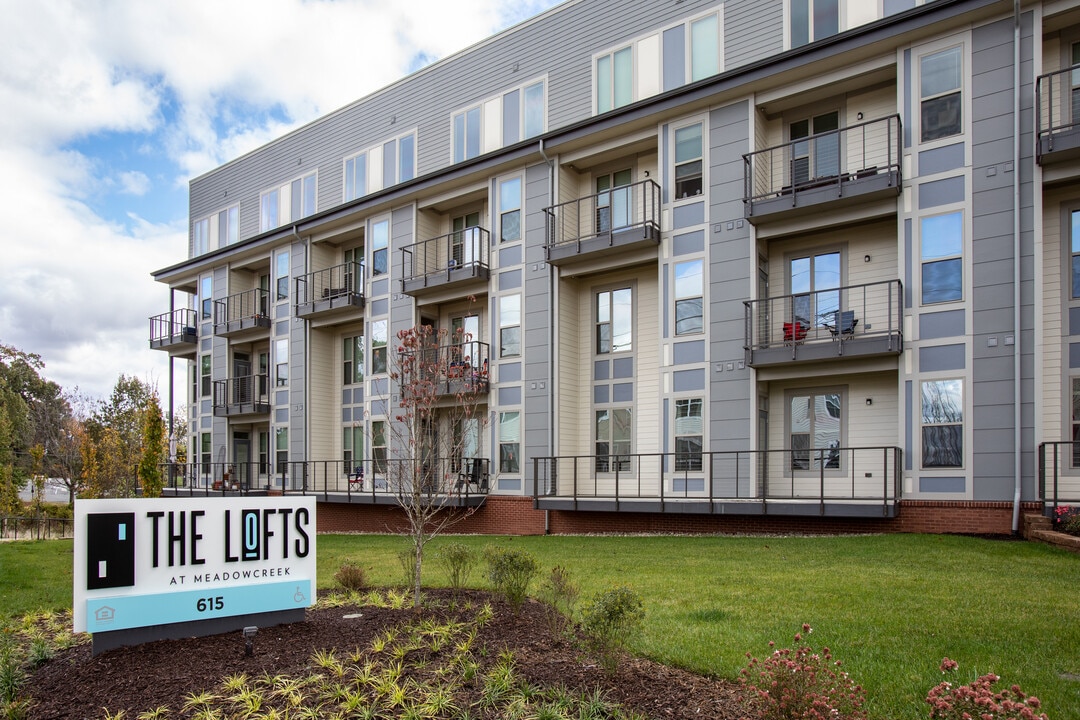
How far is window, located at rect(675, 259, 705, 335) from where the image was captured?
17.0 meters

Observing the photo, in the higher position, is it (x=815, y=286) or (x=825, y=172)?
(x=825, y=172)

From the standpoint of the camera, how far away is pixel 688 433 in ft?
55.6

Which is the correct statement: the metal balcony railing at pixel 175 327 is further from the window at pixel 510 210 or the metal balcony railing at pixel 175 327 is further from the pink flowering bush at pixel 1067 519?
the pink flowering bush at pixel 1067 519

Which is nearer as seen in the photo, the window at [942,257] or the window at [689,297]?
the window at [942,257]

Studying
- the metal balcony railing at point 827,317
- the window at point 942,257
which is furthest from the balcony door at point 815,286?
the window at point 942,257

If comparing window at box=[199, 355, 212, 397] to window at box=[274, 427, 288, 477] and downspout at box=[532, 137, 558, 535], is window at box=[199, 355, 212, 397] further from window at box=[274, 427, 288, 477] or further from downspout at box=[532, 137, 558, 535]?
downspout at box=[532, 137, 558, 535]

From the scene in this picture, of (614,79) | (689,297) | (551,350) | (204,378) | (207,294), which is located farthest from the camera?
(204,378)

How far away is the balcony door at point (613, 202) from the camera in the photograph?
18.6 metres

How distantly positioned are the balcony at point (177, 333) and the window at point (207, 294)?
851 mm

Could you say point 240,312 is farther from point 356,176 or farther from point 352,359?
point 356,176

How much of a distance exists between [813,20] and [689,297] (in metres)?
6.74

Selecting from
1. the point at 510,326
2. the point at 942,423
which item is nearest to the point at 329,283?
the point at 510,326

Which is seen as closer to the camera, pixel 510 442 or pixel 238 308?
pixel 510 442

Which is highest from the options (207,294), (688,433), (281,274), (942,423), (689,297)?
(281,274)
